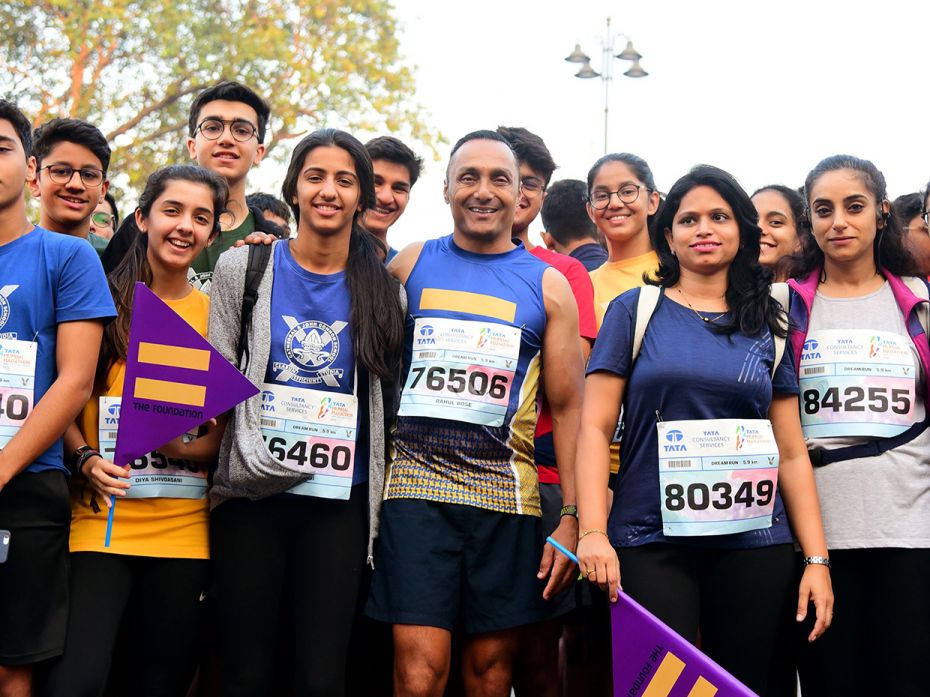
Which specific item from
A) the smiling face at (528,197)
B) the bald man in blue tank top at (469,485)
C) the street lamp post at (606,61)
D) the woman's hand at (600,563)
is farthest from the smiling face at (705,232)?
the street lamp post at (606,61)

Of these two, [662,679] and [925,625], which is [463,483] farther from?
[925,625]

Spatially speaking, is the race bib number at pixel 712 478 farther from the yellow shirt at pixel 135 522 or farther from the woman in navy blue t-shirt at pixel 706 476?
the yellow shirt at pixel 135 522

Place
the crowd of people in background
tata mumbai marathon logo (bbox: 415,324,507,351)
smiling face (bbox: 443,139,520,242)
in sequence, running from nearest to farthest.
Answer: the crowd of people in background → tata mumbai marathon logo (bbox: 415,324,507,351) → smiling face (bbox: 443,139,520,242)

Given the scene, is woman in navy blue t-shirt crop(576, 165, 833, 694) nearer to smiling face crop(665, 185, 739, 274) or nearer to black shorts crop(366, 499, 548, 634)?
smiling face crop(665, 185, 739, 274)

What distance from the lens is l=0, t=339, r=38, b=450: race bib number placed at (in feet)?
11.8

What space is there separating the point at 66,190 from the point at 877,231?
3.25 metres

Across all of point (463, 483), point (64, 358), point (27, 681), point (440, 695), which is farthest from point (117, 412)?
point (440, 695)

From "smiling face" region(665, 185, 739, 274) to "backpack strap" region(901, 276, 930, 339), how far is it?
2.30ft

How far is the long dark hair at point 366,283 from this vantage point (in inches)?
156

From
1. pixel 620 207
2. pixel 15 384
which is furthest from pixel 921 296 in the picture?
pixel 15 384

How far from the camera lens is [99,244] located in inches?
207

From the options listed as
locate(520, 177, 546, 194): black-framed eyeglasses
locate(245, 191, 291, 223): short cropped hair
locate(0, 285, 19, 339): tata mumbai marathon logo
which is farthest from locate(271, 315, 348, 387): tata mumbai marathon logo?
locate(245, 191, 291, 223): short cropped hair

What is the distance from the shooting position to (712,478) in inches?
144

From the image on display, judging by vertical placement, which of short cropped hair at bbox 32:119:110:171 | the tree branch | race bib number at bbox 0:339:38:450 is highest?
the tree branch
